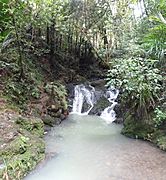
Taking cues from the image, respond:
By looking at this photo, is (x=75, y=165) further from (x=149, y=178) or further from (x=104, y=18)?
(x=104, y=18)

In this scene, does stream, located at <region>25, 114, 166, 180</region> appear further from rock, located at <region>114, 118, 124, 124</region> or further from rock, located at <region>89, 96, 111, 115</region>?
rock, located at <region>89, 96, 111, 115</region>

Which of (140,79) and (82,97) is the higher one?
(140,79)

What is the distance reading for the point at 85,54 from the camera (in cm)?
1455

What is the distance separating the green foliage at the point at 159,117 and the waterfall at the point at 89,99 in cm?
329

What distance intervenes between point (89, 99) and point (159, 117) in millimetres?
4836

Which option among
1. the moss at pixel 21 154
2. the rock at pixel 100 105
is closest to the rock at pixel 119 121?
the rock at pixel 100 105

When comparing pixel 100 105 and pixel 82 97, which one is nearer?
pixel 100 105

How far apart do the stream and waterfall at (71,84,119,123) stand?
2.21 metres

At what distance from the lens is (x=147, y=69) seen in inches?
302

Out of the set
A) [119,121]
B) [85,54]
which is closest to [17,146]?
[119,121]

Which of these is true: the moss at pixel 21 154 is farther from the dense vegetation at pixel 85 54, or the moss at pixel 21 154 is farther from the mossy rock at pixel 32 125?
the dense vegetation at pixel 85 54

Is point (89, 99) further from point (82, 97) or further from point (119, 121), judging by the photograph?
point (119, 121)

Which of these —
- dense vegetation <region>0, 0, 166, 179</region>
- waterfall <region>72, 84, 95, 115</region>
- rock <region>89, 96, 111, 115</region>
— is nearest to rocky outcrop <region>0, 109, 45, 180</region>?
dense vegetation <region>0, 0, 166, 179</region>

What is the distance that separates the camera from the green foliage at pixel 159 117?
280 inches
